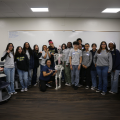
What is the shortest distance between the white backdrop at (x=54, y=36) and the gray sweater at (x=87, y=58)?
4.97ft

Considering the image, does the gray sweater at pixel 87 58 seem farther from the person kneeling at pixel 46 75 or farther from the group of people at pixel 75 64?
the person kneeling at pixel 46 75

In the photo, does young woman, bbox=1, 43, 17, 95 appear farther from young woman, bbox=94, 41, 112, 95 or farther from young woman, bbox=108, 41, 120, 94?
young woman, bbox=108, 41, 120, 94

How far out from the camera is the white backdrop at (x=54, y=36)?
4125mm

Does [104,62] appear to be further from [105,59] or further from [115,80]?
[115,80]

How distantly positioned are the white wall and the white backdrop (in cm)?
19

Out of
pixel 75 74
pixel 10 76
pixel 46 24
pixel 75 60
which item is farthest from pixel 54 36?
pixel 10 76

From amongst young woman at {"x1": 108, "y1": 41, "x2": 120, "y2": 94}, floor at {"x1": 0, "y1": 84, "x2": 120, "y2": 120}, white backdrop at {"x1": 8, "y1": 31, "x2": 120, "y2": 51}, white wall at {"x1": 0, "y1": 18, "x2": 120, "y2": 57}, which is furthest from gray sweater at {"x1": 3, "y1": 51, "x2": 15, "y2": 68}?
young woman at {"x1": 108, "y1": 41, "x2": 120, "y2": 94}

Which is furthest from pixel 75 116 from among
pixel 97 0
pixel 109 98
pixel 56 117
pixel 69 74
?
pixel 97 0

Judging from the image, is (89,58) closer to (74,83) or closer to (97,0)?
(74,83)

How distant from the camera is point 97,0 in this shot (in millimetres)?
2777

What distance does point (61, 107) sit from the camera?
6.31ft

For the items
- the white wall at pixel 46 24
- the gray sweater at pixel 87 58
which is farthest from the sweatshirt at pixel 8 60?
the white wall at pixel 46 24

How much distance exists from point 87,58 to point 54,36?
1950 mm

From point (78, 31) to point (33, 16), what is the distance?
78.9 inches
